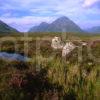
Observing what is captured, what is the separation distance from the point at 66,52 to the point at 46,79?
550 inches

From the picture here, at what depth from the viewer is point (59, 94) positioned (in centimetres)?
900

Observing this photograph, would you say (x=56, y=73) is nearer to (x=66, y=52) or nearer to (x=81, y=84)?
(x=81, y=84)

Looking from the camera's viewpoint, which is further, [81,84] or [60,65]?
[60,65]

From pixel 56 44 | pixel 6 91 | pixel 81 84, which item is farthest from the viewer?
pixel 56 44

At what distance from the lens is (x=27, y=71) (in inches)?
390

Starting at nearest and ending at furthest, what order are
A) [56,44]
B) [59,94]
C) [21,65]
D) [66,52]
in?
[59,94], [21,65], [66,52], [56,44]

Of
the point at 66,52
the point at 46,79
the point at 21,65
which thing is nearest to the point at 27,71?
the point at 46,79

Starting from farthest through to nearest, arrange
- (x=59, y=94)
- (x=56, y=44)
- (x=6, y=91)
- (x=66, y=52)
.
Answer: (x=56, y=44) < (x=66, y=52) < (x=59, y=94) < (x=6, y=91)

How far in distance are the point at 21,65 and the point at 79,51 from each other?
1346 cm

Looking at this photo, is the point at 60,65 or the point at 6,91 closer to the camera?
the point at 6,91

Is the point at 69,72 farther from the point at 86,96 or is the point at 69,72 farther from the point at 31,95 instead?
the point at 31,95

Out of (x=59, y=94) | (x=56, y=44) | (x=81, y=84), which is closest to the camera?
(x=59, y=94)

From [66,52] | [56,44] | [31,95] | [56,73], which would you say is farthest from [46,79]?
[56,44]

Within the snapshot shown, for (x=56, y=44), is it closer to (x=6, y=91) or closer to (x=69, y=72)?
(x=69, y=72)
